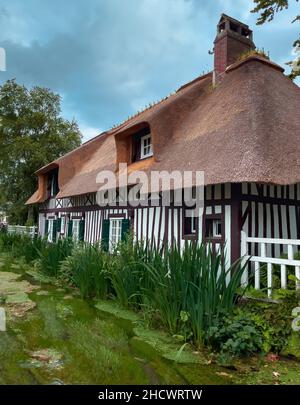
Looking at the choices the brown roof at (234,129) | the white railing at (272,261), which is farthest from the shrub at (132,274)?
the brown roof at (234,129)

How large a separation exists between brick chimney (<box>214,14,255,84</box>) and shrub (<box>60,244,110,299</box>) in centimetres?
635

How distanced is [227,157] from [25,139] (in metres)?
17.1

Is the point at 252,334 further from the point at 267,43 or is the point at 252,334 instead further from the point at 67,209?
the point at 67,209

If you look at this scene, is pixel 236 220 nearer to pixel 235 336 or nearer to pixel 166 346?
pixel 235 336

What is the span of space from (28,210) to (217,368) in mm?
19085

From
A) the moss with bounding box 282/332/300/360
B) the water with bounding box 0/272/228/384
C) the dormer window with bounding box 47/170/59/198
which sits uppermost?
the dormer window with bounding box 47/170/59/198

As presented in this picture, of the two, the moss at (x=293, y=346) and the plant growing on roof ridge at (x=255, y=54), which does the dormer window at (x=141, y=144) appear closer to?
the plant growing on roof ridge at (x=255, y=54)

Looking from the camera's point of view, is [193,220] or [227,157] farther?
[193,220]

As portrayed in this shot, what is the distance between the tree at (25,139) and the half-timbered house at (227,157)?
10026mm

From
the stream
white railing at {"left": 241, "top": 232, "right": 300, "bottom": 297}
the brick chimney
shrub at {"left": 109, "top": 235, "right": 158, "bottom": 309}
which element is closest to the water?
the stream

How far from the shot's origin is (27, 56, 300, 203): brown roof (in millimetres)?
5094

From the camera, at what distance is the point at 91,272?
6.39 metres

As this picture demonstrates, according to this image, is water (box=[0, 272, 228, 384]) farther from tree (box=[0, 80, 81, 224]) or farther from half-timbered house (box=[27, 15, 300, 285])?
tree (box=[0, 80, 81, 224])

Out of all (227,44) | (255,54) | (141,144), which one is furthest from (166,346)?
(227,44)
